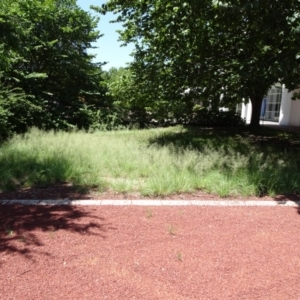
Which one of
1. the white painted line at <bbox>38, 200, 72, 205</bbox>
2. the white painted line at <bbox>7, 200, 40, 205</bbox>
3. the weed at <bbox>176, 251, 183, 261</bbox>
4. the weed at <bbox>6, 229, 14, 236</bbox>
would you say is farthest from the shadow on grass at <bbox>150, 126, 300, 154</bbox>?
the weed at <bbox>6, 229, 14, 236</bbox>

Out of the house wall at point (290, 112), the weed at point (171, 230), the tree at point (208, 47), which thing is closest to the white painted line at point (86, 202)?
the weed at point (171, 230)

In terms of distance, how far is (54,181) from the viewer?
614cm

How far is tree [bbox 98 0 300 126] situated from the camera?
23.7ft

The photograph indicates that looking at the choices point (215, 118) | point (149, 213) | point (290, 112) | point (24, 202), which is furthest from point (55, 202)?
A: point (290, 112)

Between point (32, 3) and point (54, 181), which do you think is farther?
point (32, 3)

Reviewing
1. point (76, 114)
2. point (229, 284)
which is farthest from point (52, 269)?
point (76, 114)

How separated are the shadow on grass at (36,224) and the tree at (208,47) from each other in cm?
514

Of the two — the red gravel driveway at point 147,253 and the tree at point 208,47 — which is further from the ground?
the tree at point 208,47

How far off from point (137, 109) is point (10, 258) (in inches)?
703

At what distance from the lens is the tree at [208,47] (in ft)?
23.7

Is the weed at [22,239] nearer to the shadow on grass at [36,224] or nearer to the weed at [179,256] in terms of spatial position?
the shadow on grass at [36,224]

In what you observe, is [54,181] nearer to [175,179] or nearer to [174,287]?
[175,179]

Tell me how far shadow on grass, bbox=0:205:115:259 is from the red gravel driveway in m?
0.01

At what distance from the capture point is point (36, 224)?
4.07 m
